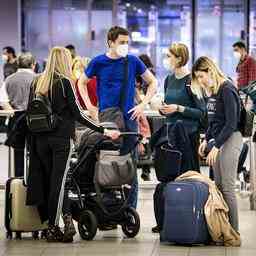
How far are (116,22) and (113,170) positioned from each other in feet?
58.6

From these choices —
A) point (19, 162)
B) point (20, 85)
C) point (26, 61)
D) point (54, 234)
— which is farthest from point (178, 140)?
point (20, 85)

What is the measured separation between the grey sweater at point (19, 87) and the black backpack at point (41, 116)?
298 centimetres

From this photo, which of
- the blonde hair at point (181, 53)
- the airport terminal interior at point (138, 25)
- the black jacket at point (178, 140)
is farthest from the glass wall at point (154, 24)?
the black jacket at point (178, 140)

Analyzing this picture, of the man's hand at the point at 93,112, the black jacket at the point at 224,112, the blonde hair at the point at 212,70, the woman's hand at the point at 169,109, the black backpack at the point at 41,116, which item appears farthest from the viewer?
the man's hand at the point at 93,112

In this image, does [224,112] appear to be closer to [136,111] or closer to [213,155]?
[213,155]

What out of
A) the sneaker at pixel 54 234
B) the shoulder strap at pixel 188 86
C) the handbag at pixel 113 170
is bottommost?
the sneaker at pixel 54 234

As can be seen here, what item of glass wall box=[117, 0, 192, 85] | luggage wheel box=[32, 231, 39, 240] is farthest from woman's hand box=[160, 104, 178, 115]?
glass wall box=[117, 0, 192, 85]

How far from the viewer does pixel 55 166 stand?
7.11m

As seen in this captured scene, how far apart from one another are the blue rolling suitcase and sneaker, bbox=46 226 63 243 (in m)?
0.84

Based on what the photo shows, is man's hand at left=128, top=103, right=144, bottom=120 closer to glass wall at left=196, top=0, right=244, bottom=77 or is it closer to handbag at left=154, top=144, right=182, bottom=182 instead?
handbag at left=154, top=144, right=182, bottom=182

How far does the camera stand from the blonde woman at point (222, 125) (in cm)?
684

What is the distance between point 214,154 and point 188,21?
60.2 ft

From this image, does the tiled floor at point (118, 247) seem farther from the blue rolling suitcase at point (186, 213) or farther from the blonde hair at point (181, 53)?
the blonde hair at point (181, 53)

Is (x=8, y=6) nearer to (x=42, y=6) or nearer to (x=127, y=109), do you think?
(x=42, y=6)
